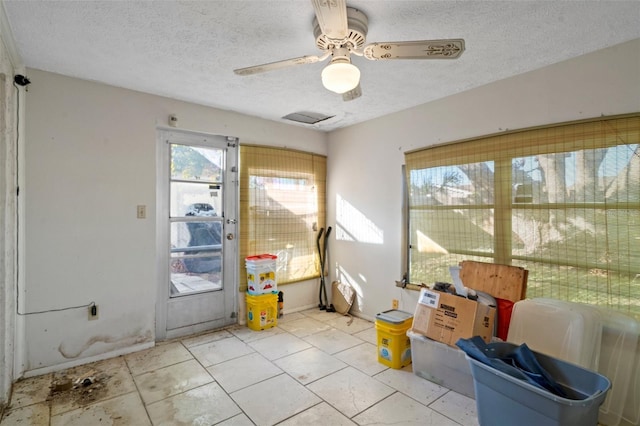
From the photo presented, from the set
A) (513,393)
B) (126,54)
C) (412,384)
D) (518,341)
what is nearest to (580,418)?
(513,393)

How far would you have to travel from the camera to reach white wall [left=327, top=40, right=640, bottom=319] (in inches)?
89.1

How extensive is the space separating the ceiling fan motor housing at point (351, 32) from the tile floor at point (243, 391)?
94.2 inches

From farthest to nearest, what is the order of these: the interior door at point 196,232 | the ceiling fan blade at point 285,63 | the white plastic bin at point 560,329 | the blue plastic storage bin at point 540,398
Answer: the interior door at point 196,232
the white plastic bin at point 560,329
the ceiling fan blade at point 285,63
the blue plastic storage bin at point 540,398

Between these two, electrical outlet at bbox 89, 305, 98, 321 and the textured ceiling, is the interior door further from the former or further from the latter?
the textured ceiling

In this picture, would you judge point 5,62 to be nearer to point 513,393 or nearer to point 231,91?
point 231,91

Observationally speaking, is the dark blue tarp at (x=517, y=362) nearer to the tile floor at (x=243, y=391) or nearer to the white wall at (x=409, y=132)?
the tile floor at (x=243, y=391)

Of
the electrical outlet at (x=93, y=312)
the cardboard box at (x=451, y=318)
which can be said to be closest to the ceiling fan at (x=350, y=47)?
the cardboard box at (x=451, y=318)

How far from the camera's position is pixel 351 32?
1.86 m

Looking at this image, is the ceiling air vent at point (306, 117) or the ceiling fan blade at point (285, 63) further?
the ceiling air vent at point (306, 117)

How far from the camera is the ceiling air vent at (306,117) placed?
148 inches

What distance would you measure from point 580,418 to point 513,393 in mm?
281

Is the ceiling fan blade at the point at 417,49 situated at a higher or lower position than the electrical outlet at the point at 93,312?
higher

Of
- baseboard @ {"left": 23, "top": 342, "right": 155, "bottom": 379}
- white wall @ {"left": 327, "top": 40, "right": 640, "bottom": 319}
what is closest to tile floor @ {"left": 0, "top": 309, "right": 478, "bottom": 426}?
baseboard @ {"left": 23, "top": 342, "right": 155, "bottom": 379}

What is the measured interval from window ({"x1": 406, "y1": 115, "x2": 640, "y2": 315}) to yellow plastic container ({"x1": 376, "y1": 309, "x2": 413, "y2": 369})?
0.72 meters
